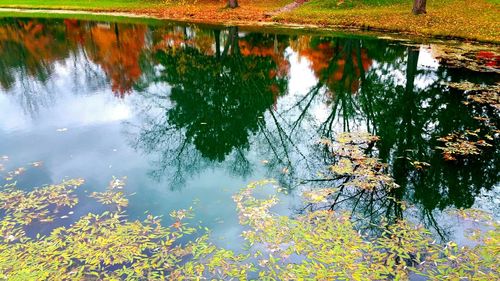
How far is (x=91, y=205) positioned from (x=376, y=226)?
661cm

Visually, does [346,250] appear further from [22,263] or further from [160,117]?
[160,117]

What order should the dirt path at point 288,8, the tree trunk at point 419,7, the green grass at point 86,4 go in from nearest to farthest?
the tree trunk at point 419,7 → the dirt path at point 288,8 → the green grass at point 86,4

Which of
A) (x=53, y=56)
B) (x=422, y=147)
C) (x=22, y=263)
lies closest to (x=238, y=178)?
(x=22, y=263)

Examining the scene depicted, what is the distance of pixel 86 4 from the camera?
42781 millimetres

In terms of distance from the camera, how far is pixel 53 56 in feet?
81.7

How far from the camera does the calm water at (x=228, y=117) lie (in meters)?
9.53

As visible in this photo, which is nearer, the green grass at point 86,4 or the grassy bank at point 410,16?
the grassy bank at point 410,16

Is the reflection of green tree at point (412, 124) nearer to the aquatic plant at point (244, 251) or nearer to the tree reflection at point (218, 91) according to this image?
the aquatic plant at point (244, 251)

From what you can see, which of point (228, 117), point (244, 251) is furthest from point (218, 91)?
point (244, 251)

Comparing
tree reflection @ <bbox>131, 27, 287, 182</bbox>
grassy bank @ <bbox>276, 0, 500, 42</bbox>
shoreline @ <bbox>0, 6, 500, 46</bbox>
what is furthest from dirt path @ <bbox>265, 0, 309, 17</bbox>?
tree reflection @ <bbox>131, 27, 287, 182</bbox>

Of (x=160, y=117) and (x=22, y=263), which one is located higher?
(x=160, y=117)

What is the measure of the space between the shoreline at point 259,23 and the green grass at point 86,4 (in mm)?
836

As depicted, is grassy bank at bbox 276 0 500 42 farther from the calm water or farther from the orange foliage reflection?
the orange foliage reflection

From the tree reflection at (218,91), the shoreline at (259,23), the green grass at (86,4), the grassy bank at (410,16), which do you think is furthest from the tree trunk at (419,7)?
the green grass at (86,4)
